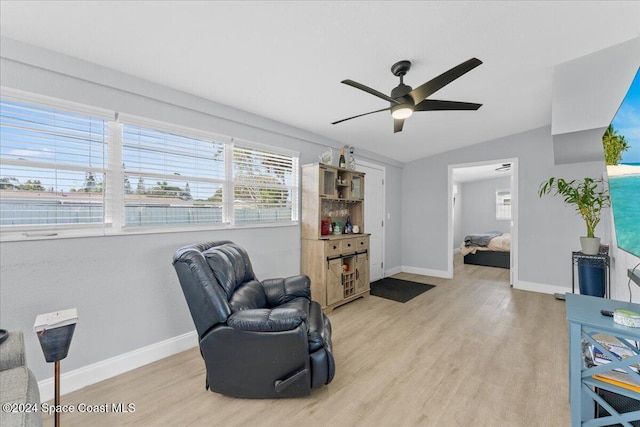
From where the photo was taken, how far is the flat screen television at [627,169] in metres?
1.57

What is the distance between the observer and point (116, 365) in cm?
221

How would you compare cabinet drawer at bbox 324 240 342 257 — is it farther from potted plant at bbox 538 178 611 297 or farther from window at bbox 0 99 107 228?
potted plant at bbox 538 178 611 297

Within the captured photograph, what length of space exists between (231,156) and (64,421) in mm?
2421

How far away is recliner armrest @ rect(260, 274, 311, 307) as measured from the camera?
253cm

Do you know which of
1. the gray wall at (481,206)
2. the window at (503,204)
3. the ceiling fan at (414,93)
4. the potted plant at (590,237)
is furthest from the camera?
the gray wall at (481,206)

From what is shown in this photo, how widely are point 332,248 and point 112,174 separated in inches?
96.4

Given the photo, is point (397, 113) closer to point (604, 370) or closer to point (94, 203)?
point (604, 370)

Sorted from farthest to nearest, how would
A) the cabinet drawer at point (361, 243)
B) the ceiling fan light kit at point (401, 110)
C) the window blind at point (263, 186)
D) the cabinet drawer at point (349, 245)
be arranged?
the cabinet drawer at point (361, 243) → the cabinet drawer at point (349, 245) → the window blind at point (263, 186) → the ceiling fan light kit at point (401, 110)

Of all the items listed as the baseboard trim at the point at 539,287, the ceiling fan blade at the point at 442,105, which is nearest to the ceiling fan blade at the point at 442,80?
the ceiling fan blade at the point at 442,105

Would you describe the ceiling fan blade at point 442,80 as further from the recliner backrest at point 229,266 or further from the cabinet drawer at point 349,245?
the cabinet drawer at point 349,245

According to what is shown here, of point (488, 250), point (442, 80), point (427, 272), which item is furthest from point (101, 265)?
point (488, 250)

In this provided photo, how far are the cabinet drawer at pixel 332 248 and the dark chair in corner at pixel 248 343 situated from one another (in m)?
1.59

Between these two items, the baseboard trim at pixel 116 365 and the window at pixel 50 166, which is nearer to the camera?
the window at pixel 50 166

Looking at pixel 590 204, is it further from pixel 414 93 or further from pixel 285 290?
pixel 285 290
